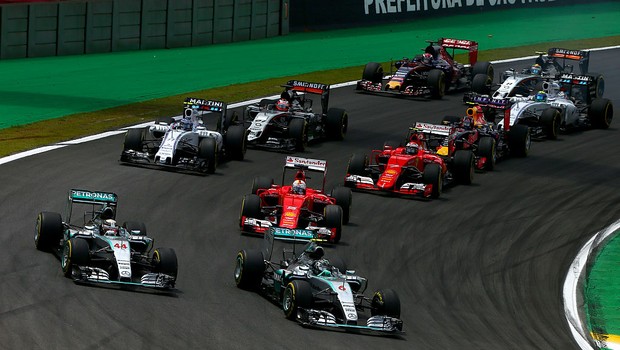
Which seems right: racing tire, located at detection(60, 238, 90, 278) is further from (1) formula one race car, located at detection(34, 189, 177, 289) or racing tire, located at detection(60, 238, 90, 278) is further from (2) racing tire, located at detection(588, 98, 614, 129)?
(2) racing tire, located at detection(588, 98, 614, 129)

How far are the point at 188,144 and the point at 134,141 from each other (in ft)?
5.03

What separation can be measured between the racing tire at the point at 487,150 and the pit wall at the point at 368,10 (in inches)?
1101

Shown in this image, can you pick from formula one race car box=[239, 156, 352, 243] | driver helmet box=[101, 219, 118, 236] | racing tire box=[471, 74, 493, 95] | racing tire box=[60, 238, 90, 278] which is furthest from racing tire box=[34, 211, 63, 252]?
racing tire box=[471, 74, 493, 95]

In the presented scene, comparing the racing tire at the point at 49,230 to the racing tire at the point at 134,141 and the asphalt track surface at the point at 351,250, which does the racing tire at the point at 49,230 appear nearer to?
the asphalt track surface at the point at 351,250

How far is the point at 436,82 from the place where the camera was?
50.8m

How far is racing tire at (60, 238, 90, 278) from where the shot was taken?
82.7ft

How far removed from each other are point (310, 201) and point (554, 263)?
5905 mm

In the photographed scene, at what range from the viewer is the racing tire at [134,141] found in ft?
123

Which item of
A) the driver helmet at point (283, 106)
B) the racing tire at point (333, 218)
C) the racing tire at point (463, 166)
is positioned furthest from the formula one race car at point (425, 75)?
the racing tire at point (333, 218)

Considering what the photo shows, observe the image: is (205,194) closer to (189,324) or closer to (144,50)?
(189,324)

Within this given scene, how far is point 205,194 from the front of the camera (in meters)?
34.5

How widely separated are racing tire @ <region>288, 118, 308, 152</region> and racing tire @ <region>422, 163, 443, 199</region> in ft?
19.5

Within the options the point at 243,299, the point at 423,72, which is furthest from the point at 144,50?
the point at 243,299

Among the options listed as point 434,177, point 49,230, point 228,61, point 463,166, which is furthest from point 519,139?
point 228,61
